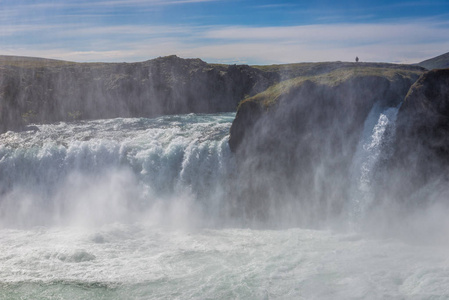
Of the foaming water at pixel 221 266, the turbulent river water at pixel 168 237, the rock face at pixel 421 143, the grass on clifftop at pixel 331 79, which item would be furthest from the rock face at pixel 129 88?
the rock face at pixel 421 143

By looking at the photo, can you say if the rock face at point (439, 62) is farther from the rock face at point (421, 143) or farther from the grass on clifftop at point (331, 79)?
the rock face at point (421, 143)

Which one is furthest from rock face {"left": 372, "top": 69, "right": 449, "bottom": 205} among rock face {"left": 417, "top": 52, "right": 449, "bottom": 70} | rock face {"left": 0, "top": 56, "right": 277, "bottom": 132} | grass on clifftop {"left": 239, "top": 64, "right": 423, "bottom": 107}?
rock face {"left": 417, "top": 52, "right": 449, "bottom": 70}

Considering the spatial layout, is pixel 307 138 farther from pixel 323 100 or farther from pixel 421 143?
pixel 421 143

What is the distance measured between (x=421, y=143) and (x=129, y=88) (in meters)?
38.7

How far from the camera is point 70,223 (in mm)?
22906

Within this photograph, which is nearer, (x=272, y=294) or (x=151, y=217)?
(x=272, y=294)

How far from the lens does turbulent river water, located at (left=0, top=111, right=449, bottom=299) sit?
1446 centimetres

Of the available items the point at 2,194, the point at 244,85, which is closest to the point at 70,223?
the point at 2,194

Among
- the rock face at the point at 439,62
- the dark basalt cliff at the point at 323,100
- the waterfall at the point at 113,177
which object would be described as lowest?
the waterfall at the point at 113,177

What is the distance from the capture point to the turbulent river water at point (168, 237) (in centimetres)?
1446

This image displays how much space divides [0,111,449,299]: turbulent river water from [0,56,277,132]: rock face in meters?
16.9

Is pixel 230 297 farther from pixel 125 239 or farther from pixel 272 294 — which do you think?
pixel 125 239

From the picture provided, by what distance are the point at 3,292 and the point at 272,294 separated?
10467 mm

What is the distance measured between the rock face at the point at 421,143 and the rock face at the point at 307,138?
1925 millimetres
